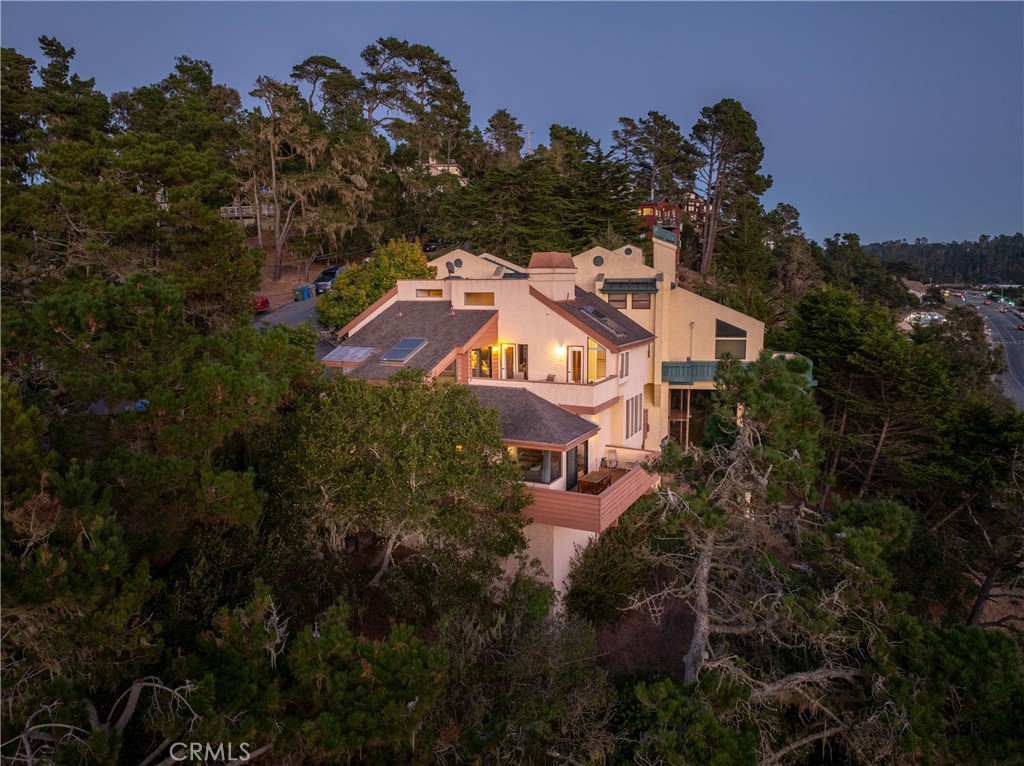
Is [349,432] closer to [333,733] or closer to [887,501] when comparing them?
[333,733]

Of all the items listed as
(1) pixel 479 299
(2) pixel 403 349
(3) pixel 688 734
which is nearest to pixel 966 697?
(3) pixel 688 734

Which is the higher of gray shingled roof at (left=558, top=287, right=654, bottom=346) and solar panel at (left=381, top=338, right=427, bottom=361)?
gray shingled roof at (left=558, top=287, right=654, bottom=346)

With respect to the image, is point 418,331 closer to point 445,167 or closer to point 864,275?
point 445,167

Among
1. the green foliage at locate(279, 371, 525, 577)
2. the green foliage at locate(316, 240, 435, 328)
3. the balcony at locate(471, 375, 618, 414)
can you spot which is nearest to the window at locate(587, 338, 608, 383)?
the balcony at locate(471, 375, 618, 414)

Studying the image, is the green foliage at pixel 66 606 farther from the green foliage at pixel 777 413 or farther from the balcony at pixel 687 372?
the balcony at pixel 687 372

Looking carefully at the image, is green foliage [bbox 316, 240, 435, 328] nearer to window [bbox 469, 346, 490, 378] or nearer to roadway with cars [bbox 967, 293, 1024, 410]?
window [bbox 469, 346, 490, 378]

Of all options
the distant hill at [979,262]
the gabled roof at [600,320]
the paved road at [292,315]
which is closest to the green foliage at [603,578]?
the gabled roof at [600,320]
